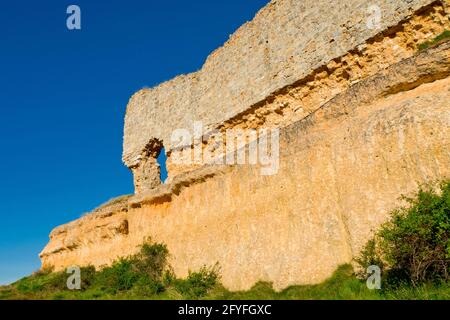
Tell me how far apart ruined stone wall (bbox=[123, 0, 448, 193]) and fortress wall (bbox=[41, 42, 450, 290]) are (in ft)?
13.5

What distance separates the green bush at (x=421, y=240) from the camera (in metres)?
5.10

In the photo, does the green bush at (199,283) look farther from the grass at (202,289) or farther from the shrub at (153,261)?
the shrub at (153,261)

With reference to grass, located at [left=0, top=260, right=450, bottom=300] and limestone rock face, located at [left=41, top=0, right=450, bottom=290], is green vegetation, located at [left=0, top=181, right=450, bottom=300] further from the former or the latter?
limestone rock face, located at [left=41, top=0, right=450, bottom=290]

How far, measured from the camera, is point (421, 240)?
5246 millimetres

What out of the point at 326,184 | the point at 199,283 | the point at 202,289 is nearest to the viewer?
the point at 326,184

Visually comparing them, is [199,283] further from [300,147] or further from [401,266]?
[401,266]

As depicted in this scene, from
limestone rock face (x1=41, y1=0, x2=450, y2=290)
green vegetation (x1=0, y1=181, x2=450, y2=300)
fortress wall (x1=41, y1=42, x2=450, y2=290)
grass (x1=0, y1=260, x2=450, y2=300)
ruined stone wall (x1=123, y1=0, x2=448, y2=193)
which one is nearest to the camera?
green vegetation (x1=0, y1=181, x2=450, y2=300)

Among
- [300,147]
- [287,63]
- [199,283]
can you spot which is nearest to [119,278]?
[199,283]

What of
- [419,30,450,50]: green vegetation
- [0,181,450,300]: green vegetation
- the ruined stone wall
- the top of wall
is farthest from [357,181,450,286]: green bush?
the top of wall

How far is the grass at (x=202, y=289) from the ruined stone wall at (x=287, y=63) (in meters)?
6.14

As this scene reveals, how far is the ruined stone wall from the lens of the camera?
36.1ft

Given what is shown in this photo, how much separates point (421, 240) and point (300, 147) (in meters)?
3.41

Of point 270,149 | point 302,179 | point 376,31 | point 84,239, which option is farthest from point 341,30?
point 84,239
